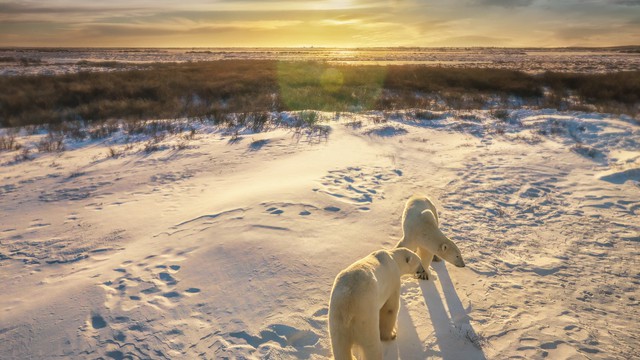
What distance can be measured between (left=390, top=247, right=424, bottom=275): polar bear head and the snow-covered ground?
0.56 metres

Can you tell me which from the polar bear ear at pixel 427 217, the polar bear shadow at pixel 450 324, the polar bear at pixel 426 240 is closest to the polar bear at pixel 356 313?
the polar bear shadow at pixel 450 324

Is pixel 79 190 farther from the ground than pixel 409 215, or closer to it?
closer to it

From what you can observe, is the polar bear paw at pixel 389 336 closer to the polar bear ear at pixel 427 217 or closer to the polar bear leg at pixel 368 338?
the polar bear leg at pixel 368 338

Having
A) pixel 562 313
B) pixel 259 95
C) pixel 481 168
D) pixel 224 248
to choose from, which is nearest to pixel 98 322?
pixel 224 248

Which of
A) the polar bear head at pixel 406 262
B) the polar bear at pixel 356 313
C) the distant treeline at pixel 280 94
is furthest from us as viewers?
the distant treeline at pixel 280 94

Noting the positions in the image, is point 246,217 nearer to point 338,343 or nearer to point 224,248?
point 224,248

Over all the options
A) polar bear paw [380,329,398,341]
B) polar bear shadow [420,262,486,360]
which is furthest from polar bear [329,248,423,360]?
polar bear shadow [420,262,486,360]

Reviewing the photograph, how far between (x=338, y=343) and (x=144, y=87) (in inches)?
938

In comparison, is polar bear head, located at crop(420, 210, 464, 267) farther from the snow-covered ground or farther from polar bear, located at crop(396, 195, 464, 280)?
the snow-covered ground

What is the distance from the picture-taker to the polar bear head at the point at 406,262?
397cm

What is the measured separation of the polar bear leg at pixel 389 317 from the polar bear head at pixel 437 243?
4.25 ft

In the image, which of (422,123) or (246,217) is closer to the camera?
(246,217)

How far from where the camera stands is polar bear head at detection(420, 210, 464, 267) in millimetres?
4652

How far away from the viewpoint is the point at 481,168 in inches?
373
